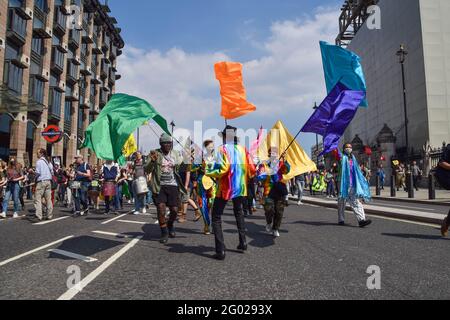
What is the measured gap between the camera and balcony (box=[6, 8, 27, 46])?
75.7ft

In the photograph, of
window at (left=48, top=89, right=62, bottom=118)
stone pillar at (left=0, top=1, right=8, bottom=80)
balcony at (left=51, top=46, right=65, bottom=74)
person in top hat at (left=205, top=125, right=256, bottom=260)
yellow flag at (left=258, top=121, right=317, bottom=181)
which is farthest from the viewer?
balcony at (left=51, top=46, right=65, bottom=74)

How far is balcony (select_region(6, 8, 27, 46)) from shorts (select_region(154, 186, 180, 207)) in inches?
914

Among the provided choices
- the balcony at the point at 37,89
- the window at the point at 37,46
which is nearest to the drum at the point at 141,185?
the balcony at the point at 37,89

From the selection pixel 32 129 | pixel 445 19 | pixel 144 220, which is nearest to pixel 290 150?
pixel 144 220

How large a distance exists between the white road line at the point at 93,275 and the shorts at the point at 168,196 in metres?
0.90

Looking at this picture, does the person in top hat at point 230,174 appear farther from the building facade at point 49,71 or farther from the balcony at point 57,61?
the balcony at point 57,61

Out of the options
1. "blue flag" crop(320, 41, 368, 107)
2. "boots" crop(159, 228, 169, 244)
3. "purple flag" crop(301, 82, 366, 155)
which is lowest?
"boots" crop(159, 228, 169, 244)

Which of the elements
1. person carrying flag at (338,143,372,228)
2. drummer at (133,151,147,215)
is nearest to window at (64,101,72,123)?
drummer at (133,151,147,215)

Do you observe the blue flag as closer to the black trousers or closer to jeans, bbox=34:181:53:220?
the black trousers

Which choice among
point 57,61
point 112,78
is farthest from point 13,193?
point 112,78

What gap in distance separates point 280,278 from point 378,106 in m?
47.4

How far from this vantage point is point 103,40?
46.5m

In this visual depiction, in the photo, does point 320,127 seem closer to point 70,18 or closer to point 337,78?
point 337,78

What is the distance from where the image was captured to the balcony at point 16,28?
23.1 meters
